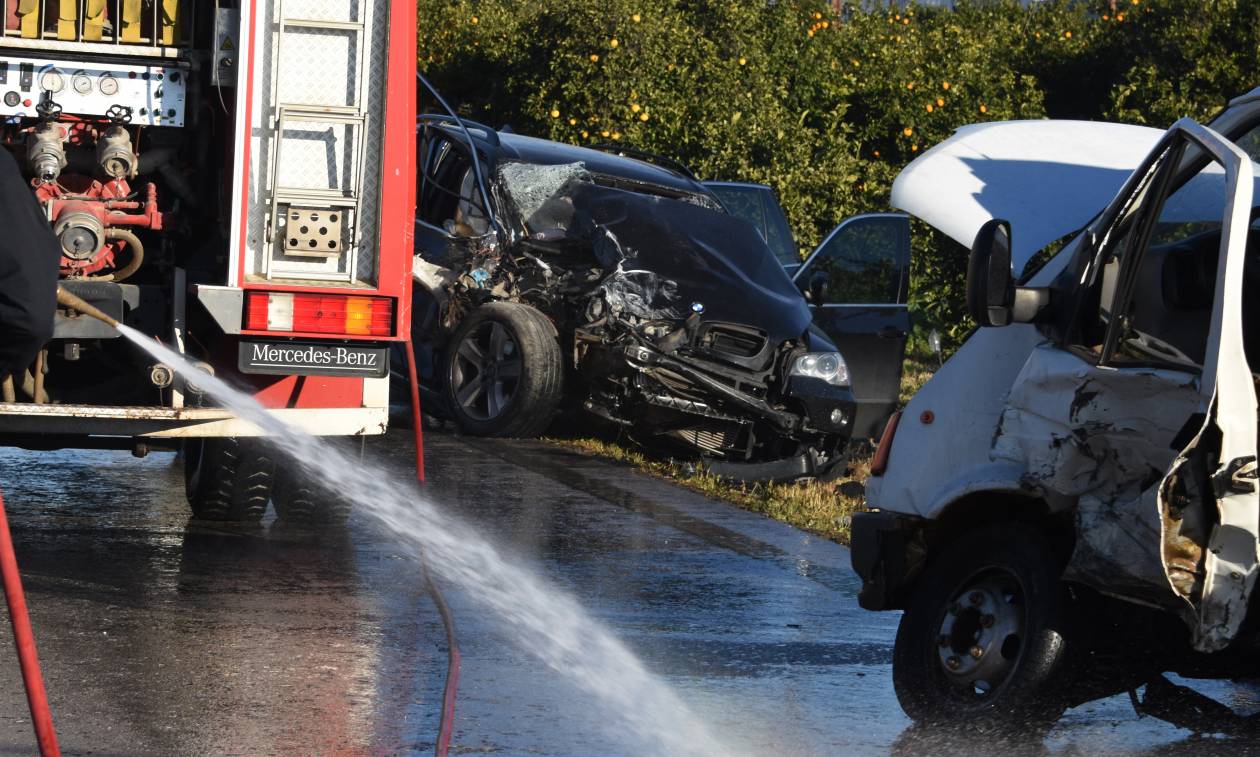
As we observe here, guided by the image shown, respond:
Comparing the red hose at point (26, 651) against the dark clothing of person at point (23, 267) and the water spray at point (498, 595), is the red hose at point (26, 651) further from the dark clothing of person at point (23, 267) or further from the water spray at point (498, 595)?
the water spray at point (498, 595)

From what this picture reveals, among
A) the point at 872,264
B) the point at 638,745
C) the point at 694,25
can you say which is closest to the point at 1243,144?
the point at 638,745

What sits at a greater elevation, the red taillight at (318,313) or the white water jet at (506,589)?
the red taillight at (318,313)

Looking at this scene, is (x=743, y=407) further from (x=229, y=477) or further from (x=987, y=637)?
(x=987, y=637)

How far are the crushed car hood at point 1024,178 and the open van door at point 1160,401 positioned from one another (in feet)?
2.24

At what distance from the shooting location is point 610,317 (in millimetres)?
11500

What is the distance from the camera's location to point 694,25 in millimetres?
19688

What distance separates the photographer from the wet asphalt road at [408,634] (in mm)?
5457

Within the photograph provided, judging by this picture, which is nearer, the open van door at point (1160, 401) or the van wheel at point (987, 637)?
the open van door at point (1160, 401)

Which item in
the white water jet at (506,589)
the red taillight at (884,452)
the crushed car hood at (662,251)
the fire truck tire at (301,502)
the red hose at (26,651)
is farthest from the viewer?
the crushed car hood at (662,251)

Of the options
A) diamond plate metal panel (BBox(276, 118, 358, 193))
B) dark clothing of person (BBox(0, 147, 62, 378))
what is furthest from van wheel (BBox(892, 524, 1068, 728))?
diamond plate metal panel (BBox(276, 118, 358, 193))

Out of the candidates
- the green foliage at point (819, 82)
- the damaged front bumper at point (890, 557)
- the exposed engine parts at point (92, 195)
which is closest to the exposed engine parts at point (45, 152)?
the exposed engine parts at point (92, 195)

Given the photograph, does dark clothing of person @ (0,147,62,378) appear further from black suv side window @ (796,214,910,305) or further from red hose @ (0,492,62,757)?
black suv side window @ (796,214,910,305)

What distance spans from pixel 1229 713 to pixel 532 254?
290 inches

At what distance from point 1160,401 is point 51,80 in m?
5.21
